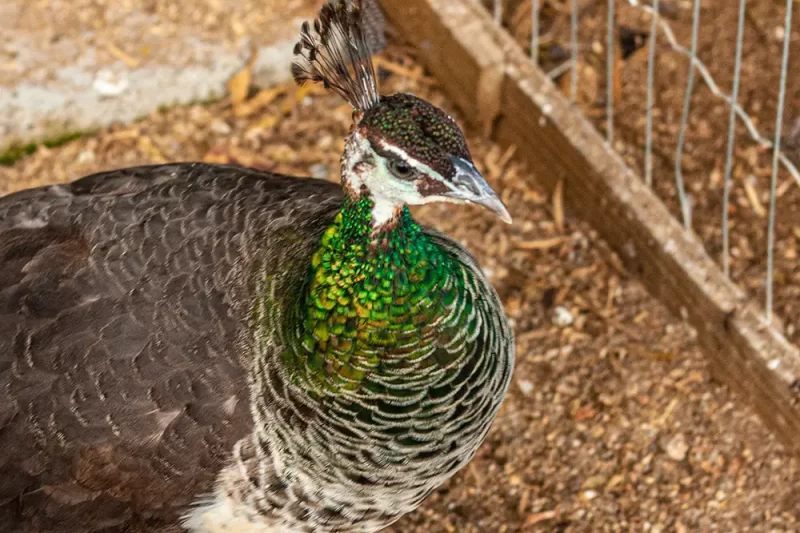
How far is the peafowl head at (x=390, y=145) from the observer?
2.26 metres

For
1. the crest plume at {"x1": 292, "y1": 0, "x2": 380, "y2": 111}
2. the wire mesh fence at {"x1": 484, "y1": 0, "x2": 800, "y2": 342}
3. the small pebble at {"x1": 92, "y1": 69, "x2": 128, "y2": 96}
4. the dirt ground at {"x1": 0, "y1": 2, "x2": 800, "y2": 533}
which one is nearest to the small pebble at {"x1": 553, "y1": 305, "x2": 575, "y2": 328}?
the dirt ground at {"x1": 0, "y1": 2, "x2": 800, "y2": 533}

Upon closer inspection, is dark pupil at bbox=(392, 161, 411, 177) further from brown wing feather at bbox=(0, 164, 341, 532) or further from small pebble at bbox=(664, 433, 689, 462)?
small pebble at bbox=(664, 433, 689, 462)

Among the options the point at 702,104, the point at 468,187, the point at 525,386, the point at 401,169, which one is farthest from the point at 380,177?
the point at 702,104

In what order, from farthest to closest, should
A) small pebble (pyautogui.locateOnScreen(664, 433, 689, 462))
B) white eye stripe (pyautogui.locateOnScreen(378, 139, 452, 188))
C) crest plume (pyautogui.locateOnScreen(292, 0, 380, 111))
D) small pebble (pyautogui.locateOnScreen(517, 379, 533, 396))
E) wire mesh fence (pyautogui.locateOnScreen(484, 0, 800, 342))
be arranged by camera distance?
wire mesh fence (pyautogui.locateOnScreen(484, 0, 800, 342)) → small pebble (pyautogui.locateOnScreen(517, 379, 533, 396)) → small pebble (pyautogui.locateOnScreen(664, 433, 689, 462)) → crest plume (pyautogui.locateOnScreen(292, 0, 380, 111)) → white eye stripe (pyautogui.locateOnScreen(378, 139, 452, 188))

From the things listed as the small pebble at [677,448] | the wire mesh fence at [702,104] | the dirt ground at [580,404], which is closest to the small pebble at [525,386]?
the dirt ground at [580,404]

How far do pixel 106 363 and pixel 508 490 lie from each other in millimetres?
1536

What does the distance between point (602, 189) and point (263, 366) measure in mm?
1813

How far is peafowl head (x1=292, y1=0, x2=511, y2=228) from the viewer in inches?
89.1

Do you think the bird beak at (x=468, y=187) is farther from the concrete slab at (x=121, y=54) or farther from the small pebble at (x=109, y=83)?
the small pebble at (x=109, y=83)

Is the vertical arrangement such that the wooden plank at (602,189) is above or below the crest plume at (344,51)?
below

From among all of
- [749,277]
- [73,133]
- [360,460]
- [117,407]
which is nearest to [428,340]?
[360,460]

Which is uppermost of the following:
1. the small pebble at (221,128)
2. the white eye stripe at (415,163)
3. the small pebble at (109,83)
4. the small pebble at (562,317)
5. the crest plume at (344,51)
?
the crest plume at (344,51)

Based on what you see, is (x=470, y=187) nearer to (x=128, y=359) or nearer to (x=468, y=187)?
(x=468, y=187)

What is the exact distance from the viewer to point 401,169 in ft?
7.49
